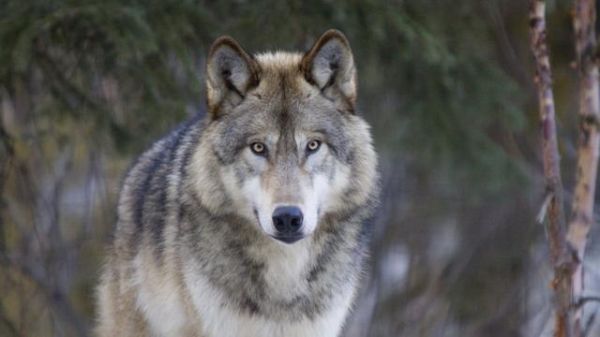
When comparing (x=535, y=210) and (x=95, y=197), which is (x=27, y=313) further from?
(x=535, y=210)

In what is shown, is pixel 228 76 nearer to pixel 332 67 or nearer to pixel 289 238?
pixel 332 67

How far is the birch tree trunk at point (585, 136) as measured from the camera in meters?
4.65

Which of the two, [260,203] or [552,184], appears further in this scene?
[260,203]

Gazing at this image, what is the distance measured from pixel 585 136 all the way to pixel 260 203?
1.33 meters

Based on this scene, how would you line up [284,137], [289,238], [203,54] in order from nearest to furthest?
[289,238] → [284,137] → [203,54]

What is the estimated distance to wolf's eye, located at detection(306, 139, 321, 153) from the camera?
16.4 ft

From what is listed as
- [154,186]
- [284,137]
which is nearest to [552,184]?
[284,137]

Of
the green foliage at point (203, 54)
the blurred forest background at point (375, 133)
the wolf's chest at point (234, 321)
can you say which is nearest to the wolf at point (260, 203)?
the wolf's chest at point (234, 321)

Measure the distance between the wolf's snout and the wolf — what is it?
10 centimetres

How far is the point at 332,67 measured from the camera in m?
5.24

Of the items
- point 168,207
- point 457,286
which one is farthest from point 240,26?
point 457,286

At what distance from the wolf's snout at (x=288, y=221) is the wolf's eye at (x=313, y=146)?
0.35 metres

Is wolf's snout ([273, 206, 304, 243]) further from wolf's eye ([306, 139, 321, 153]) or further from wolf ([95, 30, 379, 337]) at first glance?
wolf's eye ([306, 139, 321, 153])

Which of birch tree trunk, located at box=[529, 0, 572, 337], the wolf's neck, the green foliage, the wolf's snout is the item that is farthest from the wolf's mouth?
the green foliage
